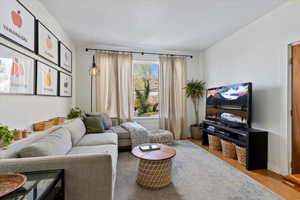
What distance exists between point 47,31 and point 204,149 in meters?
3.87

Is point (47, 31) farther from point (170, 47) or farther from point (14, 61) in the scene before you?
point (170, 47)

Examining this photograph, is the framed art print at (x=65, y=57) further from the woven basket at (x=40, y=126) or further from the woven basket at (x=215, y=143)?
the woven basket at (x=215, y=143)

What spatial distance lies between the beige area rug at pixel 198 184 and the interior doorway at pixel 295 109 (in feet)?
2.51

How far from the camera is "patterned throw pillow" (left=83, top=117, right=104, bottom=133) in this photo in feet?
10.4

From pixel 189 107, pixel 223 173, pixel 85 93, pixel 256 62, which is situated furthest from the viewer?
pixel 189 107

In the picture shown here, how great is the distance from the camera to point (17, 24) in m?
1.73

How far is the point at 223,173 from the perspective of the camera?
7.98 ft

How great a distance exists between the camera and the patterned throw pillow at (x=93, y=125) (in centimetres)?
317

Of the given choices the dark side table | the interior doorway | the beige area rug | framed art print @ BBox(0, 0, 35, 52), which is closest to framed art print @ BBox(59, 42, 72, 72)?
framed art print @ BBox(0, 0, 35, 52)

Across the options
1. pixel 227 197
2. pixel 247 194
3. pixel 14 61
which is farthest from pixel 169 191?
pixel 14 61

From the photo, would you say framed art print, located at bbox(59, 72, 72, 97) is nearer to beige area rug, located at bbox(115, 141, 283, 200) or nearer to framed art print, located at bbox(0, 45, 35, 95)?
framed art print, located at bbox(0, 45, 35, 95)

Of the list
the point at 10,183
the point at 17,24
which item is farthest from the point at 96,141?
the point at 17,24

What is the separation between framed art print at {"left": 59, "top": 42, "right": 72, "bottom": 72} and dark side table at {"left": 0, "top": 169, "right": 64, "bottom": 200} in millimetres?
2446

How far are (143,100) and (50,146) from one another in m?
3.23
